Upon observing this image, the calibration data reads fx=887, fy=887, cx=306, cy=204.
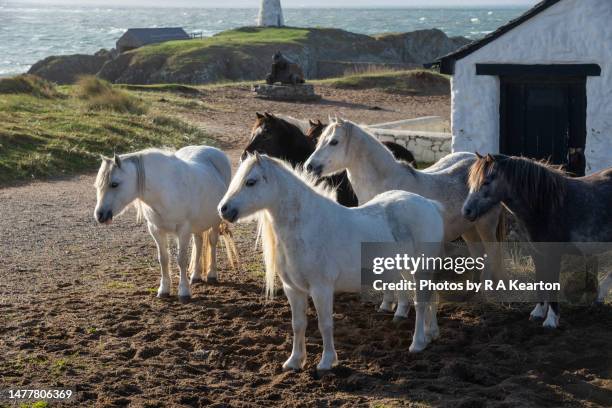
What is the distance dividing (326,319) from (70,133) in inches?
585

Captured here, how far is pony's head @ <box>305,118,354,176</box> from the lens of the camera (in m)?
9.14

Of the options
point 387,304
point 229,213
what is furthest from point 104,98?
point 229,213

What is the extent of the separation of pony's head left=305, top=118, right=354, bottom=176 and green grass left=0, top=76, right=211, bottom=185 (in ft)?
32.0

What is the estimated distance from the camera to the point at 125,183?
910 centimetres

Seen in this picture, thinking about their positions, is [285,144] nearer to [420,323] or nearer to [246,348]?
[246,348]

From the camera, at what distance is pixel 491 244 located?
A: 31.1 feet

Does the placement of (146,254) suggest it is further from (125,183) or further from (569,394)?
(569,394)

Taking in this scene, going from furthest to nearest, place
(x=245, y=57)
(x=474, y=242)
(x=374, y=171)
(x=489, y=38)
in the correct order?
(x=245, y=57), (x=489, y=38), (x=474, y=242), (x=374, y=171)

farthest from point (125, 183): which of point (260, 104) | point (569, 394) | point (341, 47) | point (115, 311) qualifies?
point (341, 47)

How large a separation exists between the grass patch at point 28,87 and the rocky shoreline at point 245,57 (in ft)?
48.6

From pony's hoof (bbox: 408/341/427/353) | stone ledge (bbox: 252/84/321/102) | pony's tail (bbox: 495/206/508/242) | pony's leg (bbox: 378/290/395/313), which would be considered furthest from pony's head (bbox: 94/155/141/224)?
stone ledge (bbox: 252/84/321/102)

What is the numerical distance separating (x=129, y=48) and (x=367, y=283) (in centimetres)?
5551

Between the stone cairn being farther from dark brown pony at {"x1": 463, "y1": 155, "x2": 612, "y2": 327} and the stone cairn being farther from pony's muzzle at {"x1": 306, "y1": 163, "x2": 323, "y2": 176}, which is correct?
dark brown pony at {"x1": 463, "y1": 155, "x2": 612, "y2": 327}

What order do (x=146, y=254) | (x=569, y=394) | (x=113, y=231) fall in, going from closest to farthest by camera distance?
(x=569, y=394), (x=146, y=254), (x=113, y=231)
